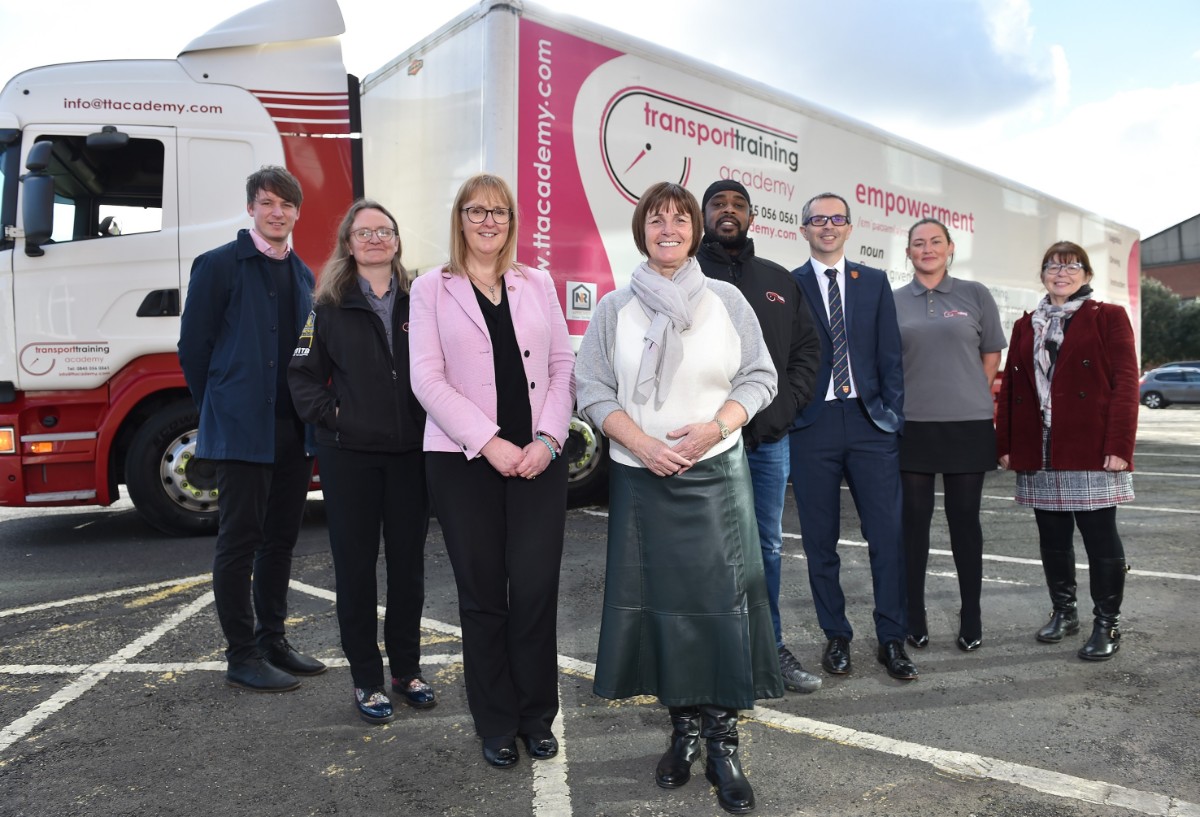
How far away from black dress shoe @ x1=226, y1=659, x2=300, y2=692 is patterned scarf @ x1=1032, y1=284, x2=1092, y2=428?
3.45 meters

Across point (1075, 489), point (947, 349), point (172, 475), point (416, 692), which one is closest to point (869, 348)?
point (947, 349)

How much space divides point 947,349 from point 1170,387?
2747 cm

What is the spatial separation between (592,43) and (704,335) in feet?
12.7

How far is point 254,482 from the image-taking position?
11.0 ft

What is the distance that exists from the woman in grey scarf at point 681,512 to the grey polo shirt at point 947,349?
1.40m

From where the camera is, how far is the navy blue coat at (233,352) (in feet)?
10.8

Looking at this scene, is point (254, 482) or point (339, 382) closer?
point (339, 382)

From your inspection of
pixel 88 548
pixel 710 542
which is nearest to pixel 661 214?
pixel 710 542

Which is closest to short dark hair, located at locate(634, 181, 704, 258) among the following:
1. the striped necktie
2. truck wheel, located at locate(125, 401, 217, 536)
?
the striped necktie

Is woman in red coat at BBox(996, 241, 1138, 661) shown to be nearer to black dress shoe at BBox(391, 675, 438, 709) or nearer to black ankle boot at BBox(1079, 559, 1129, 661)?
black ankle boot at BBox(1079, 559, 1129, 661)

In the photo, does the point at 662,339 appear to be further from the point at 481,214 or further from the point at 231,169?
the point at 231,169

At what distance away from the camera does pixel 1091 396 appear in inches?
147

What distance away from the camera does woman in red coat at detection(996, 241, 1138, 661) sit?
3695 millimetres

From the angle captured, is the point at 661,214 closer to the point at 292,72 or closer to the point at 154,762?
the point at 154,762
